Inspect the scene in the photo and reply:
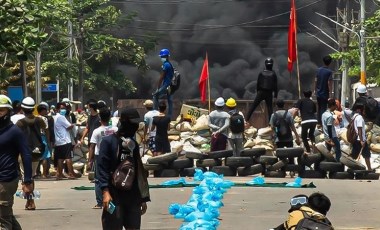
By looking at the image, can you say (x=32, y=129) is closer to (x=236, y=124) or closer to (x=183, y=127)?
(x=236, y=124)

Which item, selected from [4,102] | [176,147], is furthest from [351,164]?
[4,102]

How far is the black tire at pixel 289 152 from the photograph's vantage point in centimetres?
2411

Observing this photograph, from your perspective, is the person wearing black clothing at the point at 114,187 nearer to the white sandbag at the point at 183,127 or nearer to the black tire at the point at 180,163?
the black tire at the point at 180,163

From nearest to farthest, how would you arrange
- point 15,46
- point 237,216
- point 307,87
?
point 15,46 → point 237,216 → point 307,87

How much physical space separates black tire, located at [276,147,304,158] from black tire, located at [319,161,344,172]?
1.57 feet

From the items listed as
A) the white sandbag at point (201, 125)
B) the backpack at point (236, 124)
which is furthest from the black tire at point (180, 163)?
the white sandbag at point (201, 125)

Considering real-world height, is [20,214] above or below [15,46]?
below

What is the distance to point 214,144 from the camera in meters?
26.1

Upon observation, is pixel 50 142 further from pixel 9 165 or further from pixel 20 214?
pixel 9 165

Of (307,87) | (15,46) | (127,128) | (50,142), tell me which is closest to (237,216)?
(15,46)

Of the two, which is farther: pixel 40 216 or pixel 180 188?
pixel 180 188

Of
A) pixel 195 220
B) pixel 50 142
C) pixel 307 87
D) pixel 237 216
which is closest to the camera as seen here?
pixel 195 220

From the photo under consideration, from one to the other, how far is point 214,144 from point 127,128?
1464cm

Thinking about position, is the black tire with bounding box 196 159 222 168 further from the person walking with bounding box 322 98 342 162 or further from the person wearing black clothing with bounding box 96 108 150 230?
the person wearing black clothing with bounding box 96 108 150 230
